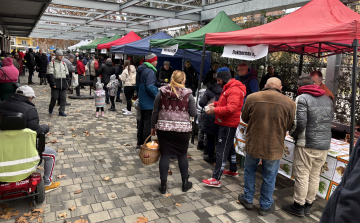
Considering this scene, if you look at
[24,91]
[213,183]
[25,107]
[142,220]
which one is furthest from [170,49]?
[142,220]

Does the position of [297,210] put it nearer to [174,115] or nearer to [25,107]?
[174,115]

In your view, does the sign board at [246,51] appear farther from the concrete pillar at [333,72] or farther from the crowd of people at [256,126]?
the concrete pillar at [333,72]

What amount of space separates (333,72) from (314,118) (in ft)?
16.5

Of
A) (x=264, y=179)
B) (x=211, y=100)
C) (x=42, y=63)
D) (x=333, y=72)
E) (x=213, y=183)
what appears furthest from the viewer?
(x=42, y=63)

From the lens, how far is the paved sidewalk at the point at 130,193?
11.6 feet

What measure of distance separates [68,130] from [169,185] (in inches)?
158

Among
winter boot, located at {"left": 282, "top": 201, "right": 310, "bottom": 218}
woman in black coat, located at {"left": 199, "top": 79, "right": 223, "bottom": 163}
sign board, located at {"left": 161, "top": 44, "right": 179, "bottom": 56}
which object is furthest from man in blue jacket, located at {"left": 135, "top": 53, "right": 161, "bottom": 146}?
winter boot, located at {"left": 282, "top": 201, "right": 310, "bottom": 218}

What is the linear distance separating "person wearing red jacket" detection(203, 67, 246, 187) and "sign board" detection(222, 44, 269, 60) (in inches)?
35.8

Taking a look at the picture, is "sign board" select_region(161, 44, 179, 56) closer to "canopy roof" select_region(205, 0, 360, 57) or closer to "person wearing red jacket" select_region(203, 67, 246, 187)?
"canopy roof" select_region(205, 0, 360, 57)

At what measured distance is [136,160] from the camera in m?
5.40

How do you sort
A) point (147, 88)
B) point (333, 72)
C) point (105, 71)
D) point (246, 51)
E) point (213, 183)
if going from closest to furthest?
point (213, 183) < point (246, 51) < point (147, 88) < point (333, 72) < point (105, 71)

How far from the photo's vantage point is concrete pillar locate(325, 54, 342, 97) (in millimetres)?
7586

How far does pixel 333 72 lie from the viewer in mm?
7688

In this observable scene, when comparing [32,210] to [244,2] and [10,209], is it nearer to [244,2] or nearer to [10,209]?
[10,209]
